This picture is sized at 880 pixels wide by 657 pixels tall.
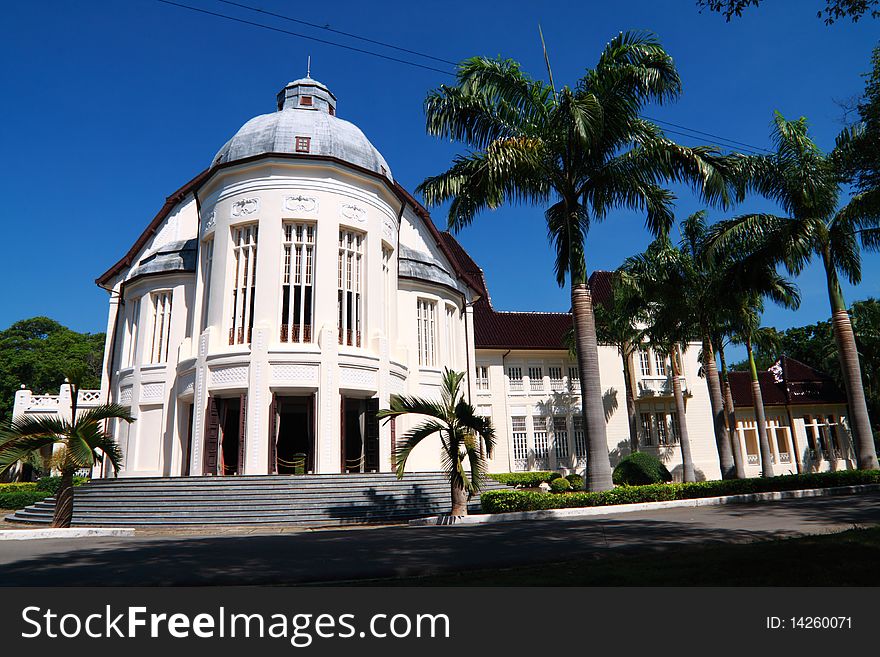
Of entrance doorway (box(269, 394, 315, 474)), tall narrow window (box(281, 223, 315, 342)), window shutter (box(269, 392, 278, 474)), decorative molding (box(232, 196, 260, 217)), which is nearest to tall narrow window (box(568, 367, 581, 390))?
entrance doorway (box(269, 394, 315, 474))

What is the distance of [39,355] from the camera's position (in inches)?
1897

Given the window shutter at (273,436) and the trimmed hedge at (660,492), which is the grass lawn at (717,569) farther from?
the window shutter at (273,436)

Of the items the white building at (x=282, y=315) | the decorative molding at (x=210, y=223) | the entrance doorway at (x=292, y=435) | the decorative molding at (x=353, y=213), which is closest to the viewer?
the entrance doorway at (x=292, y=435)

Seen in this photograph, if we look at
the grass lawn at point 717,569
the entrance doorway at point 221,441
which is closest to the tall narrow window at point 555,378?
the entrance doorway at point 221,441

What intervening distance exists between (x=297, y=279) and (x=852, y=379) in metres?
19.7

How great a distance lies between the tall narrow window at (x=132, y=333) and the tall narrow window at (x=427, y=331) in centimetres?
1265

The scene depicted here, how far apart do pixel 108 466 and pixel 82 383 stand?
10.8 m

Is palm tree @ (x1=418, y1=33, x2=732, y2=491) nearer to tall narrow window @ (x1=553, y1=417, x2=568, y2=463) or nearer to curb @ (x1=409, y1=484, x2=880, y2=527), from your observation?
curb @ (x1=409, y1=484, x2=880, y2=527)

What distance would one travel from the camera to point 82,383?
17969 mm

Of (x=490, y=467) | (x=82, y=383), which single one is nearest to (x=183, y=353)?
(x=82, y=383)

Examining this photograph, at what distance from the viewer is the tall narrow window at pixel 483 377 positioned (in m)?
37.3

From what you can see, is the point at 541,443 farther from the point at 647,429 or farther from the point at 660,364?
the point at 660,364

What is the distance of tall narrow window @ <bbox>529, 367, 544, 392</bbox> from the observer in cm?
3803
